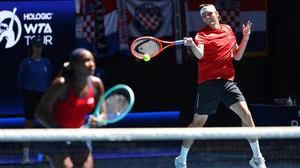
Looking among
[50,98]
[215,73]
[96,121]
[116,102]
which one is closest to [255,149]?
[215,73]

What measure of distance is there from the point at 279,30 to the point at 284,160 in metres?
4.99

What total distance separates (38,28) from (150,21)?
68.3 inches

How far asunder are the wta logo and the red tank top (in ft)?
19.9

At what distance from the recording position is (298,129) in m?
4.94

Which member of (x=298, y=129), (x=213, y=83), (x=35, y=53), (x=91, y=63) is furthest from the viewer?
(x=35, y=53)

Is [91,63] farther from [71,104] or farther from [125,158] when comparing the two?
[125,158]

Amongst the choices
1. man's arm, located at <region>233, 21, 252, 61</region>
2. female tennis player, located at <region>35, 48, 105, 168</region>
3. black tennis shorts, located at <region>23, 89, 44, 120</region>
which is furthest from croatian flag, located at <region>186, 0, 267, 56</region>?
female tennis player, located at <region>35, 48, 105, 168</region>

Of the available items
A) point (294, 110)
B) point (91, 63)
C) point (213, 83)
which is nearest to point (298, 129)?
point (91, 63)

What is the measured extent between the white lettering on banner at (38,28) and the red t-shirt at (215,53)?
4631mm

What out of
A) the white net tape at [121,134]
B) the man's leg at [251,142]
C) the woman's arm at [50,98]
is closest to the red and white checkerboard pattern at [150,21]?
the man's leg at [251,142]

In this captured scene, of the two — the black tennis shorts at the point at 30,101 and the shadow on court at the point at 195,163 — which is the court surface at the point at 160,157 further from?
the black tennis shorts at the point at 30,101

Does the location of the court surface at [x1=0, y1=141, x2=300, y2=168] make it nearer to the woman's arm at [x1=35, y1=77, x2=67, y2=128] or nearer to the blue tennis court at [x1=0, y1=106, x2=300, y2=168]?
the blue tennis court at [x1=0, y1=106, x2=300, y2=168]

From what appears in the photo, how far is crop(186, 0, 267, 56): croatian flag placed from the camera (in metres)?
11.8

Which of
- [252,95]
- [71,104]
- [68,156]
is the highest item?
[71,104]
